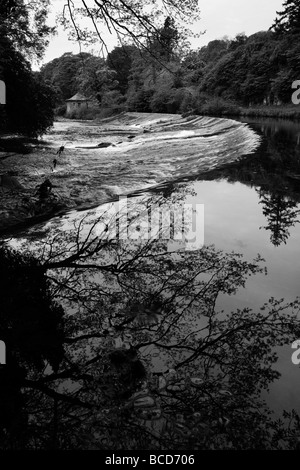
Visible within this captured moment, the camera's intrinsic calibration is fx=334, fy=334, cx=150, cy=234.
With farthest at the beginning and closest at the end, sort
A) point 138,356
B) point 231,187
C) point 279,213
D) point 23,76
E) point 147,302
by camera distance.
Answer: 1. point 23,76
2. point 231,187
3. point 279,213
4. point 147,302
5. point 138,356

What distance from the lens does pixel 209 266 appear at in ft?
14.9

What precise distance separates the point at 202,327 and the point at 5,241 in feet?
12.0

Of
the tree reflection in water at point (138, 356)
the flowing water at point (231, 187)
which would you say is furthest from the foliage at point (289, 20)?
the tree reflection in water at point (138, 356)

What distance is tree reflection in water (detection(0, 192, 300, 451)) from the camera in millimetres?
2134

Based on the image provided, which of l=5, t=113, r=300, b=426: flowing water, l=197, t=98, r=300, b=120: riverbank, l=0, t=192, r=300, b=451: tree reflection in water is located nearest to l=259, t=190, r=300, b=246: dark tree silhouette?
l=5, t=113, r=300, b=426: flowing water

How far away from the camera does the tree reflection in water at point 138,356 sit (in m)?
2.13

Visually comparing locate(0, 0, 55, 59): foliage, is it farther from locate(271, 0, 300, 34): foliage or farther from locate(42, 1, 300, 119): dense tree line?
locate(271, 0, 300, 34): foliage

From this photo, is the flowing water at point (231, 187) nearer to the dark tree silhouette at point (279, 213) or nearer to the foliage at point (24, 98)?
the dark tree silhouette at point (279, 213)

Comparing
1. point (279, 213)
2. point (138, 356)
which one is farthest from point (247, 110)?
point (138, 356)

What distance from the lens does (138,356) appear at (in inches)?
111

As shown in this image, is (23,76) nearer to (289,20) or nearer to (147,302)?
(147,302)

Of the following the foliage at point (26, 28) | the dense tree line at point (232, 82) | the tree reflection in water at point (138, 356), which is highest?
the dense tree line at point (232, 82)

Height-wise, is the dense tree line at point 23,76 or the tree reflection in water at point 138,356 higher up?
the dense tree line at point 23,76

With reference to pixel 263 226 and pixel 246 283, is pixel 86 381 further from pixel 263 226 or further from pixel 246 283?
pixel 263 226
